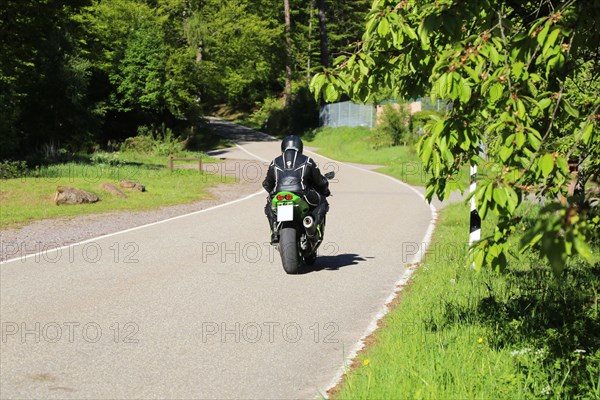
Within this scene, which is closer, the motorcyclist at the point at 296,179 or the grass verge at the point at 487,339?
the grass verge at the point at 487,339

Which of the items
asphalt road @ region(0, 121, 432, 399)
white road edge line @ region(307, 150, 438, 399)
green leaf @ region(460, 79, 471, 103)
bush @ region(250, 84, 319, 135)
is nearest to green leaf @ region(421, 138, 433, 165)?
green leaf @ region(460, 79, 471, 103)

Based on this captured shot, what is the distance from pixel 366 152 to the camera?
1737 inches

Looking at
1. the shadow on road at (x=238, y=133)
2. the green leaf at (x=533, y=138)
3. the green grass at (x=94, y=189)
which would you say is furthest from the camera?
the shadow on road at (x=238, y=133)

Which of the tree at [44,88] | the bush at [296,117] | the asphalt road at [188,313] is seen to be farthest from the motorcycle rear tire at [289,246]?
the bush at [296,117]

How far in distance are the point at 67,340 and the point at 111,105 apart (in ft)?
129

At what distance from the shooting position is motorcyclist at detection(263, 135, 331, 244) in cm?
1002

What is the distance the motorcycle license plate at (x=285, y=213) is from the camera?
9562 mm

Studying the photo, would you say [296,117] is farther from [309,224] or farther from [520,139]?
[520,139]

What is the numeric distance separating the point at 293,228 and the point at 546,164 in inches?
258

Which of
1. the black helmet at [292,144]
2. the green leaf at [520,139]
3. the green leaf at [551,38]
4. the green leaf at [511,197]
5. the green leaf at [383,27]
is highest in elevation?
the green leaf at [383,27]

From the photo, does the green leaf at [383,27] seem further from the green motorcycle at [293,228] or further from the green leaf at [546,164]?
the green motorcycle at [293,228]

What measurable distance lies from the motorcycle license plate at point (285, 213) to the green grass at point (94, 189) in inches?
298

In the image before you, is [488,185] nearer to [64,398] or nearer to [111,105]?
[64,398]

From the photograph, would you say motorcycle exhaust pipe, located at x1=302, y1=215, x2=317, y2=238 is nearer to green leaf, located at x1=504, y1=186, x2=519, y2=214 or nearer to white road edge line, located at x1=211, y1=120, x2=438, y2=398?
white road edge line, located at x1=211, y1=120, x2=438, y2=398
